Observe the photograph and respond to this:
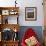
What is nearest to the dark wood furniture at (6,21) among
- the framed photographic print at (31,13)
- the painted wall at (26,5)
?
the painted wall at (26,5)

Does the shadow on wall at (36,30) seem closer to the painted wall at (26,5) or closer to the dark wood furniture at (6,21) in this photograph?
the painted wall at (26,5)

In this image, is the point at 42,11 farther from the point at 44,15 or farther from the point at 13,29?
the point at 13,29

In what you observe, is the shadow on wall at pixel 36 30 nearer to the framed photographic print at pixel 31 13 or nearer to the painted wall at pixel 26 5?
the painted wall at pixel 26 5

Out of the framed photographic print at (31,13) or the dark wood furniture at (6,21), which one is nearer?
the dark wood furniture at (6,21)

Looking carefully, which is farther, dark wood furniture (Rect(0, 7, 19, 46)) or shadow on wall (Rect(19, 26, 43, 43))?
shadow on wall (Rect(19, 26, 43, 43))

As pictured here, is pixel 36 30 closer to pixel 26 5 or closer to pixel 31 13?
pixel 31 13

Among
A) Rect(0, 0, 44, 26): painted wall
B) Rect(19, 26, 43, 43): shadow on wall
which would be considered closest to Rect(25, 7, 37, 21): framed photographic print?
Rect(0, 0, 44, 26): painted wall

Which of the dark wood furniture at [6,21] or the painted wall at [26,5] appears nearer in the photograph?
the dark wood furniture at [6,21]

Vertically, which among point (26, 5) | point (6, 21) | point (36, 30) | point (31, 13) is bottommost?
point (36, 30)

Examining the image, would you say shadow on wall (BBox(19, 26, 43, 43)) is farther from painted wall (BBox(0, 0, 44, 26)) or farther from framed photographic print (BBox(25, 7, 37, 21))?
framed photographic print (BBox(25, 7, 37, 21))

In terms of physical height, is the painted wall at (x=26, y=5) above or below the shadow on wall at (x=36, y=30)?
above

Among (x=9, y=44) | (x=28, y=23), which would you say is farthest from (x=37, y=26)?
(x=9, y=44)

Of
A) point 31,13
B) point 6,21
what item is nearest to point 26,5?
point 31,13

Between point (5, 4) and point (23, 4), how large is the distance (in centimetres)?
67
